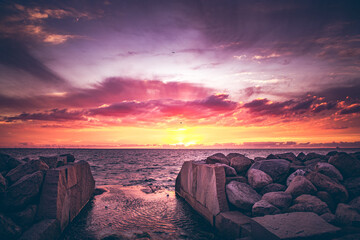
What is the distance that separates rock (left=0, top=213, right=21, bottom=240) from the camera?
3649 millimetres

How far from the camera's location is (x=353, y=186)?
5.27 metres

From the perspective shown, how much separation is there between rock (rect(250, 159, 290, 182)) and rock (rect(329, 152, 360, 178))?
1393 mm

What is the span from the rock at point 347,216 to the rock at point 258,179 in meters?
2.09

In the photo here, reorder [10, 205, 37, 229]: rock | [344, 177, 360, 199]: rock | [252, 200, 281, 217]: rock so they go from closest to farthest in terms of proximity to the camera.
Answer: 1. [10, 205, 37, 229]: rock
2. [252, 200, 281, 217]: rock
3. [344, 177, 360, 199]: rock

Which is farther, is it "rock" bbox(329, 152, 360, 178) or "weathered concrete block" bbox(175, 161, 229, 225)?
"rock" bbox(329, 152, 360, 178)


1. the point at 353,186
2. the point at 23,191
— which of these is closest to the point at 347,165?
the point at 353,186

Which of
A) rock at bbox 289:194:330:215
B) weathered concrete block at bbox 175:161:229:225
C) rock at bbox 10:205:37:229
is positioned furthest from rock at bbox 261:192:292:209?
rock at bbox 10:205:37:229

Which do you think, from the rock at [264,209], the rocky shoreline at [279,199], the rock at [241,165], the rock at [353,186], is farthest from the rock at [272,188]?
the rock at [353,186]

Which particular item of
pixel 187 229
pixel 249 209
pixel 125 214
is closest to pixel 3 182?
pixel 125 214

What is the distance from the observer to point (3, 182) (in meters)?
4.42

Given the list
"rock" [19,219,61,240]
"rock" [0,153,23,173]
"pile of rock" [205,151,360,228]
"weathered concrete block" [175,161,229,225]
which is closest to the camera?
"rock" [19,219,61,240]

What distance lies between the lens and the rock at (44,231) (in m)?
3.80

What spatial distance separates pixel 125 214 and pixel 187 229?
2.50 metres

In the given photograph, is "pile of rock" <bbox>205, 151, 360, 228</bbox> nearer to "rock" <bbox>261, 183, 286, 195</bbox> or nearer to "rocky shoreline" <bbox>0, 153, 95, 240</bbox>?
"rock" <bbox>261, 183, 286, 195</bbox>
